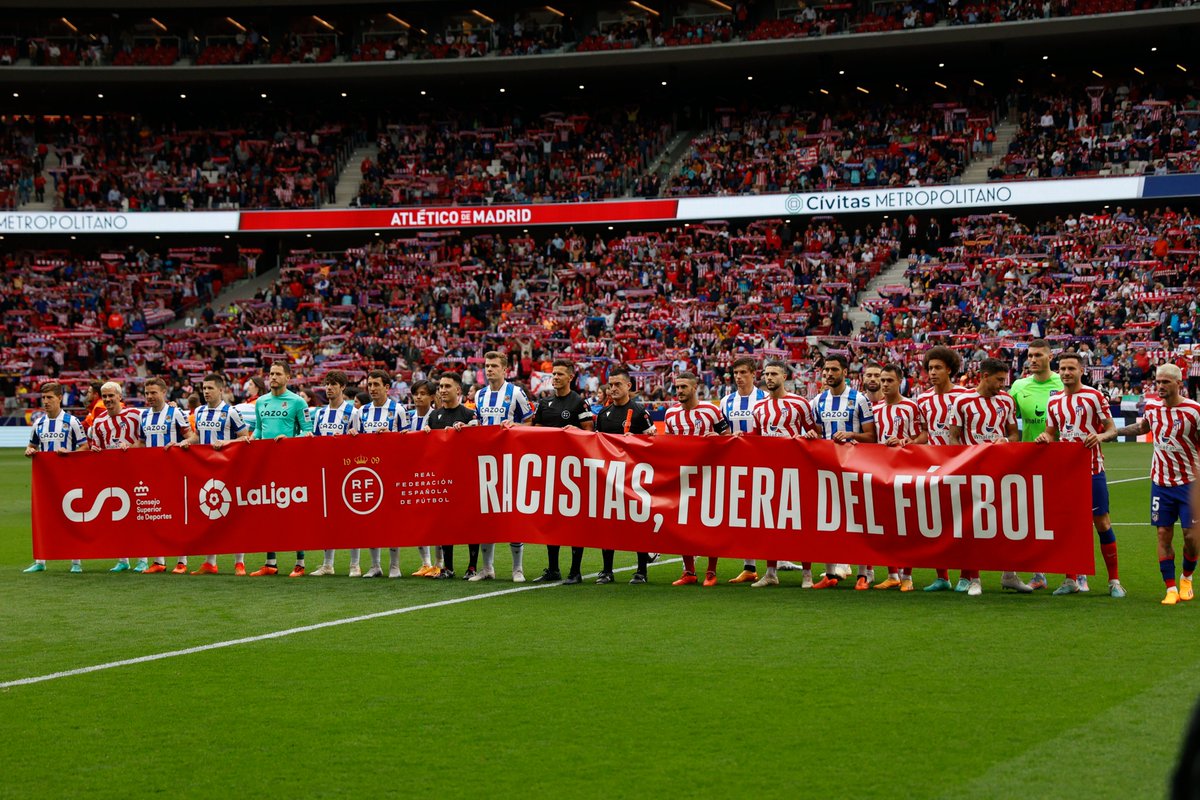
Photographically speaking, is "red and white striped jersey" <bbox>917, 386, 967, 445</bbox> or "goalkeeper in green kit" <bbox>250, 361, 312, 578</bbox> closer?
"red and white striped jersey" <bbox>917, 386, 967, 445</bbox>

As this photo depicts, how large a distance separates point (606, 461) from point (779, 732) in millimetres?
6000

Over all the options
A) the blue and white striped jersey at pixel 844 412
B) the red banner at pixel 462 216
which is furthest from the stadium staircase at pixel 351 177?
the blue and white striped jersey at pixel 844 412

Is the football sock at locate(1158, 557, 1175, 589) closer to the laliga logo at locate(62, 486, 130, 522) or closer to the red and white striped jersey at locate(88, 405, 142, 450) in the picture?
the laliga logo at locate(62, 486, 130, 522)

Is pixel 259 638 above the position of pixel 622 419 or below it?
below

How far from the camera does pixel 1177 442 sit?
35.2 feet

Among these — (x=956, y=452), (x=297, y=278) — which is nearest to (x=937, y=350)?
(x=956, y=452)

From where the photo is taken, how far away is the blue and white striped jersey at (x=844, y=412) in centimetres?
1255

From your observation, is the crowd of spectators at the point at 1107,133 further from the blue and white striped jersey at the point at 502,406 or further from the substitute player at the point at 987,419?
the blue and white striped jersey at the point at 502,406

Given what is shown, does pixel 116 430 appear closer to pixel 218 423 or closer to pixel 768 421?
pixel 218 423

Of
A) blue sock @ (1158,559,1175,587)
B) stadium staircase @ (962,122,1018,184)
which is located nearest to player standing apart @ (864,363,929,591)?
blue sock @ (1158,559,1175,587)

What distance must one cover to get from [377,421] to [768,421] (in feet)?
14.1

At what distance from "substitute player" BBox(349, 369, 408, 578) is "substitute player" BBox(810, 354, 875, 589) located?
4465 mm

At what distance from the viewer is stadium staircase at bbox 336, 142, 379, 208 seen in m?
48.8

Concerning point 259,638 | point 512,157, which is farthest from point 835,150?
point 259,638
